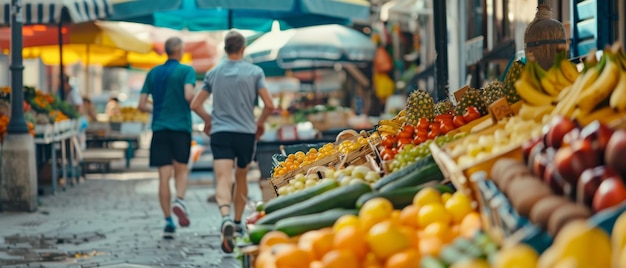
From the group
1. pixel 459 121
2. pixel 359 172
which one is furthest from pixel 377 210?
pixel 459 121

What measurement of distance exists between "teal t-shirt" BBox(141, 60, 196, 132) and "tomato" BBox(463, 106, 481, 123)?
4684mm

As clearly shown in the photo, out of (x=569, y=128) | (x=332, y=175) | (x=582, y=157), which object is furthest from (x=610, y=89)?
(x=332, y=175)

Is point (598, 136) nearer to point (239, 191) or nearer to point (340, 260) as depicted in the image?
point (340, 260)

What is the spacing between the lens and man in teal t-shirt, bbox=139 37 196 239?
10703 millimetres

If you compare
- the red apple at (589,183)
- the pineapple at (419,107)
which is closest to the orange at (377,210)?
the red apple at (589,183)

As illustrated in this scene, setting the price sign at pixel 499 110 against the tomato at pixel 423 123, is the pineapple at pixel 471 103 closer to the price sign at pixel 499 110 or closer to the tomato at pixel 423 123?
the tomato at pixel 423 123

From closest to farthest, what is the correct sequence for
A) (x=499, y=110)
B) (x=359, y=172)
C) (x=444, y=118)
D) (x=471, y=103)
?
(x=499, y=110) < (x=359, y=172) < (x=444, y=118) < (x=471, y=103)

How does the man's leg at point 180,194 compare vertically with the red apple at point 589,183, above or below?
below

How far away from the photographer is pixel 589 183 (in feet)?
11.7

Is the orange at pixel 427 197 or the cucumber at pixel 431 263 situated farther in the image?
the orange at pixel 427 197

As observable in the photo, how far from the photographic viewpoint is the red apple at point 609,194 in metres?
3.41

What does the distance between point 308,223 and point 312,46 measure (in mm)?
14961

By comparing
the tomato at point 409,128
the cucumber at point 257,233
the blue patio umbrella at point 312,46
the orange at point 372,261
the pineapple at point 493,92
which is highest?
the blue patio umbrella at point 312,46

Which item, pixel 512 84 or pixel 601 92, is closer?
pixel 601 92
